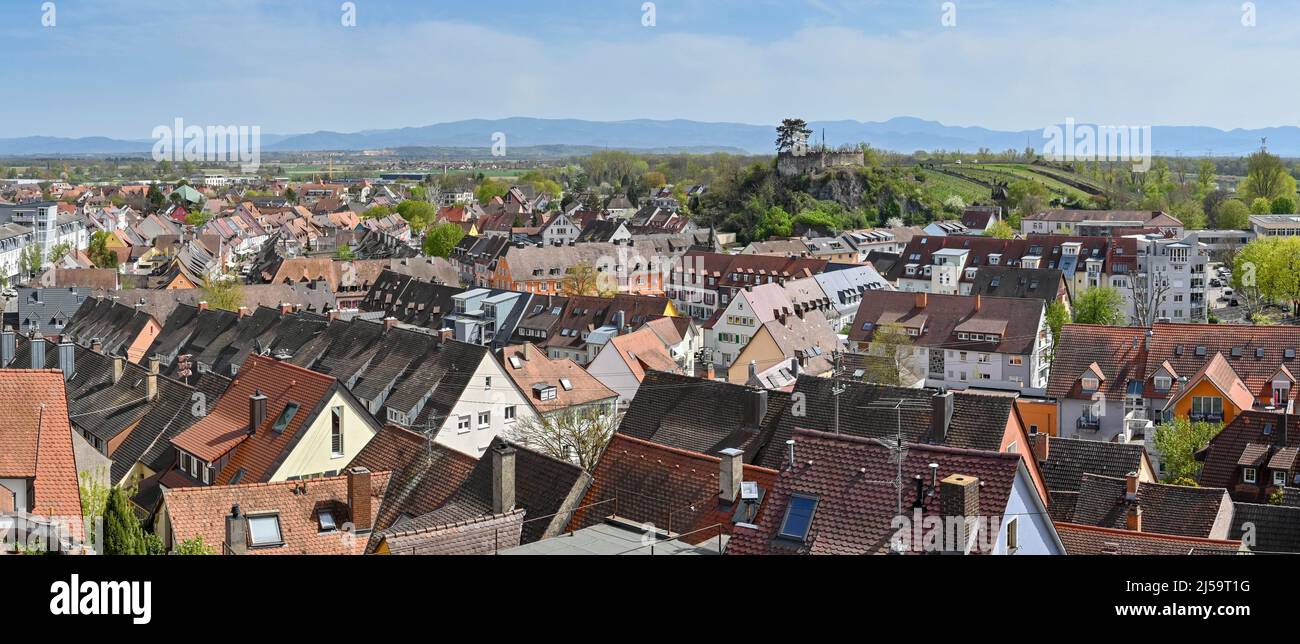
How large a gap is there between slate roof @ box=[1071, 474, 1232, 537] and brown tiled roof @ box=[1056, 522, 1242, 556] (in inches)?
98.3

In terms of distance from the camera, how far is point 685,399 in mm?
17469

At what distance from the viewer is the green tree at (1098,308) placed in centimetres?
4094

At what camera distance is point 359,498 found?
11.4m

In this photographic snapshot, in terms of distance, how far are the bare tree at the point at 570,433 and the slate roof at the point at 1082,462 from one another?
6442 mm

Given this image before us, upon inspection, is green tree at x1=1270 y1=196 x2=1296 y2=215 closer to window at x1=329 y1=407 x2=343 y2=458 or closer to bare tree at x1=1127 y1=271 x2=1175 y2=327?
bare tree at x1=1127 y1=271 x2=1175 y2=327

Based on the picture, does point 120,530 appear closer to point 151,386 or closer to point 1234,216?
point 151,386

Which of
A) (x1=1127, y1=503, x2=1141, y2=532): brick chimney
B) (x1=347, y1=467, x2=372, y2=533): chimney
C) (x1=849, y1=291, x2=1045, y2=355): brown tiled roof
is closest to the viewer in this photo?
(x1=347, y1=467, x2=372, y2=533): chimney

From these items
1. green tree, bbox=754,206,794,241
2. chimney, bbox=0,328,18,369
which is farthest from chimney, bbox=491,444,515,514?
green tree, bbox=754,206,794,241

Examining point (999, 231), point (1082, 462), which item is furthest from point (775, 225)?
point (1082, 462)

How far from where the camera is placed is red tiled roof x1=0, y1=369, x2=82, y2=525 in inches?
349

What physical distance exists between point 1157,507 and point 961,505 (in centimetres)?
793
